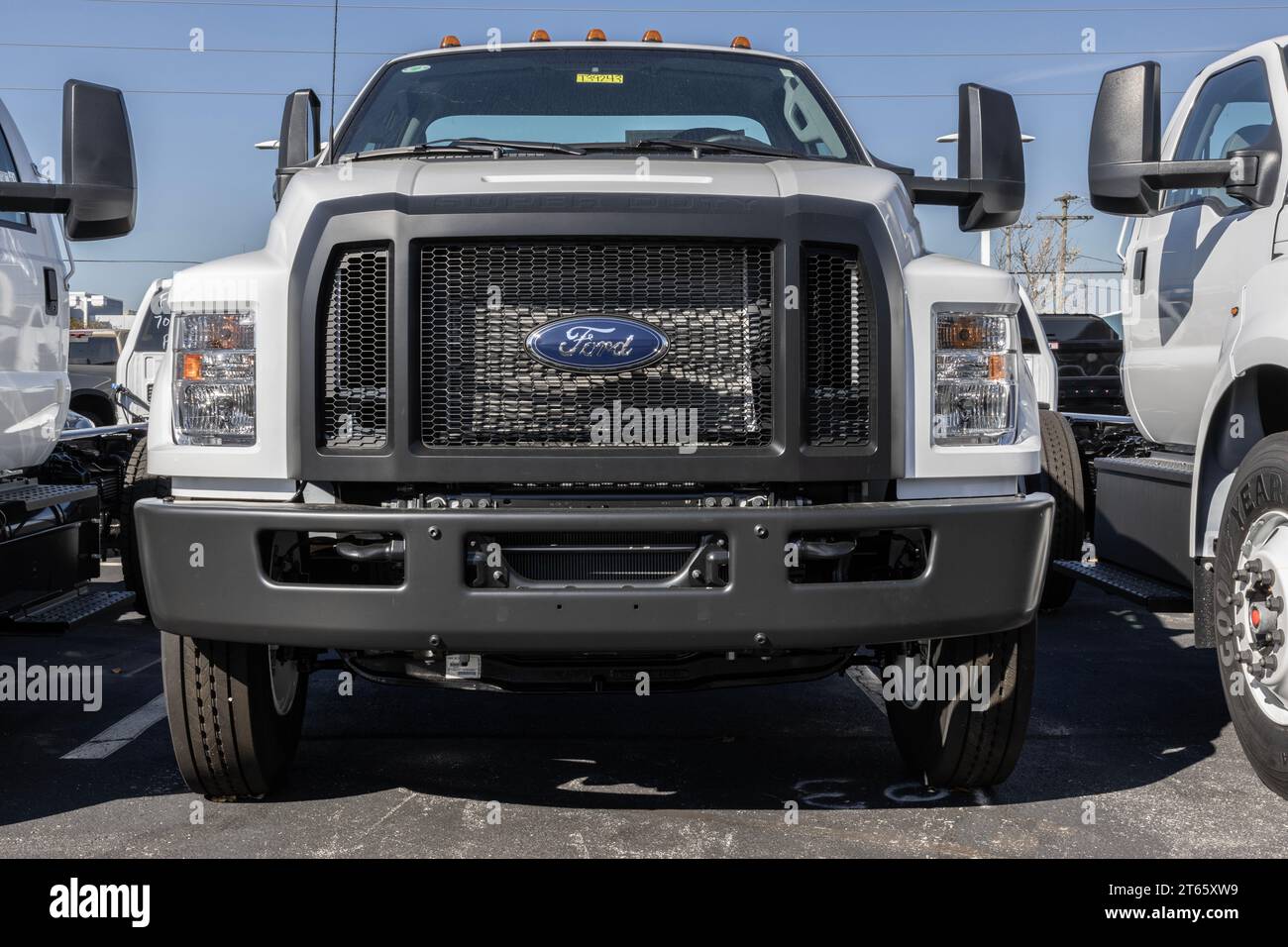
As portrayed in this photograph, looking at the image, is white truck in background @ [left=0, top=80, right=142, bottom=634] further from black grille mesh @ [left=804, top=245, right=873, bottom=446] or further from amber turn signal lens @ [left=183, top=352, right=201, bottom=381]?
black grille mesh @ [left=804, top=245, right=873, bottom=446]

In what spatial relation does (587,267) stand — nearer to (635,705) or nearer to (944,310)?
(944,310)

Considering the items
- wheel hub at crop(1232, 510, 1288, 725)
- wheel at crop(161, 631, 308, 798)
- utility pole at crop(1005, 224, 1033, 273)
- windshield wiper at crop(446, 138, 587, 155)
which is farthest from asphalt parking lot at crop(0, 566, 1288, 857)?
utility pole at crop(1005, 224, 1033, 273)

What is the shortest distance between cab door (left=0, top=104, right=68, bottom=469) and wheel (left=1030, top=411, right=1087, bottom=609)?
4537 mm

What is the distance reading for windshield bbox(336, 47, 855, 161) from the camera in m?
5.00

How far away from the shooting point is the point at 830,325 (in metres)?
3.59

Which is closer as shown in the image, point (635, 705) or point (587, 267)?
point (587, 267)

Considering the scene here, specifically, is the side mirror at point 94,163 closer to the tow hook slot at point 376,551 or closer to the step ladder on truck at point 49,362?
the step ladder on truck at point 49,362

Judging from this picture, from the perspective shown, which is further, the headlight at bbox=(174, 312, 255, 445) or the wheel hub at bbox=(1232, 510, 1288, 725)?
the wheel hub at bbox=(1232, 510, 1288, 725)

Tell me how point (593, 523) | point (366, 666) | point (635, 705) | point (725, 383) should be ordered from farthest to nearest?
point (635, 705) → point (366, 666) → point (725, 383) → point (593, 523)

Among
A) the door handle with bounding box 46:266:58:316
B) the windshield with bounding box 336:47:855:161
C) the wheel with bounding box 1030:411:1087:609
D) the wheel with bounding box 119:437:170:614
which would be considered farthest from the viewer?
the wheel with bounding box 1030:411:1087:609

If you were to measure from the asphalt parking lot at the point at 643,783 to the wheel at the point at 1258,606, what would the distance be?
0.26m

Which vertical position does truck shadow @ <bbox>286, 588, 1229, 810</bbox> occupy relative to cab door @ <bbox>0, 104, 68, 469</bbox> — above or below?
below
